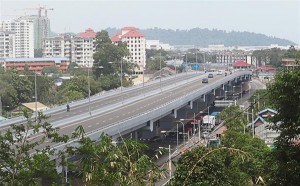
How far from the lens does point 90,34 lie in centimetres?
14538

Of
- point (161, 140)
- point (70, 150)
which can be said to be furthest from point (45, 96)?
point (70, 150)

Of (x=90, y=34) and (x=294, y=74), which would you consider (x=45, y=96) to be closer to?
(x=294, y=74)

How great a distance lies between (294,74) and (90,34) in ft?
434

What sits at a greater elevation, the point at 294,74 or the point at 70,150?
the point at 294,74

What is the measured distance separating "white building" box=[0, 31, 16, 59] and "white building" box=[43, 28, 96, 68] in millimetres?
8483

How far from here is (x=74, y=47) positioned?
143 meters

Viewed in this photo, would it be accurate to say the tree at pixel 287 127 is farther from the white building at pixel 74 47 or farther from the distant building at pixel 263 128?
the white building at pixel 74 47

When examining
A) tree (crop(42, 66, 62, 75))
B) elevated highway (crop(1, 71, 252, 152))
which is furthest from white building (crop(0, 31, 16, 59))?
elevated highway (crop(1, 71, 252, 152))

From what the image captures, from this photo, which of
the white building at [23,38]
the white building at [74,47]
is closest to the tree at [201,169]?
the white building at [74,47]

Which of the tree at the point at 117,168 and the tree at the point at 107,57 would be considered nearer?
the tree at the point at 117,168

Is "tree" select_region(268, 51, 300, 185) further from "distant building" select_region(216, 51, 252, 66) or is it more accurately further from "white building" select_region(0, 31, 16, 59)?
"distant building" select_region(216, 51, 252, 66)

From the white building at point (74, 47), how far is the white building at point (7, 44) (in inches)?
334

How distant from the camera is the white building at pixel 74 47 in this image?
460ft

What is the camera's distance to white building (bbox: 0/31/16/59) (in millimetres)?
148625
